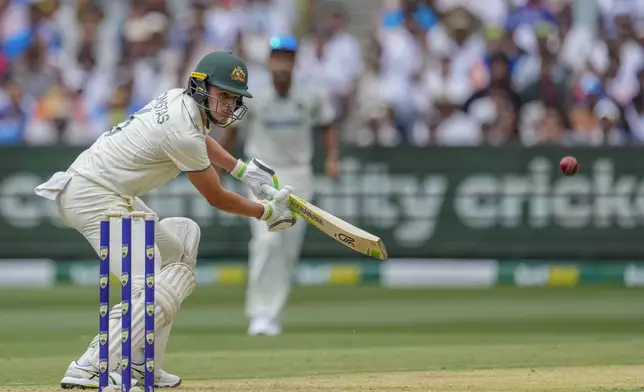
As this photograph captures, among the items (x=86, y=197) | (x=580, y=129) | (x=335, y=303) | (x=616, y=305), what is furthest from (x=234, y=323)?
(x=580, y=129)

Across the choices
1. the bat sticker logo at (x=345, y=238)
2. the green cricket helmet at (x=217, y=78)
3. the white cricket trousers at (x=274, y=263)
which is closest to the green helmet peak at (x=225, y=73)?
the green cricket helmet at (x=217, y=78)

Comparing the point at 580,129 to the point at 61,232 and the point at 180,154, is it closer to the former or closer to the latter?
Answer: the point at 61,232

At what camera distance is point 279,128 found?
918cm

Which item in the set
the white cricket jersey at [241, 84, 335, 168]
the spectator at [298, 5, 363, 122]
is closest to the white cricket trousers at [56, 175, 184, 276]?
the white cricket jersey at [241, 84, 335, 168]

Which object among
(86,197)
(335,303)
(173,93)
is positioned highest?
(173,93)

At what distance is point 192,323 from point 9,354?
200 centimetres

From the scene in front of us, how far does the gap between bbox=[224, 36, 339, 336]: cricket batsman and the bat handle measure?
2.89 metres

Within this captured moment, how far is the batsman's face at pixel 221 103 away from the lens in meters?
5.88

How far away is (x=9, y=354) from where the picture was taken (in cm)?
790

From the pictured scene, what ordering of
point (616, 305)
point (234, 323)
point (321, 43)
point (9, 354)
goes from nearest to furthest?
point (9, 354) < point (234, 323) < point (616, 305) < point (321, 43)

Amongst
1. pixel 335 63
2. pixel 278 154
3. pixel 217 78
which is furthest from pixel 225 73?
pixel 335 63

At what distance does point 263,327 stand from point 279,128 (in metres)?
1.30

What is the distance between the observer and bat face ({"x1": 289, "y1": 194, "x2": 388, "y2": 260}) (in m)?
5.91

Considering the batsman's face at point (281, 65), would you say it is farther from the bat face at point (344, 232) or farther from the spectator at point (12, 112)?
the spectator at point (12, 112)
